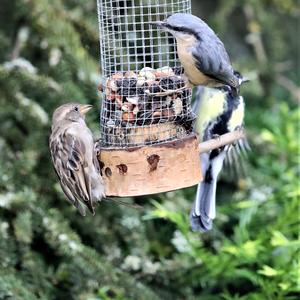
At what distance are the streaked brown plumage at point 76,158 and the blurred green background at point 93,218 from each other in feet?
1.39

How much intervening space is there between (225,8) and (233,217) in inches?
52.6

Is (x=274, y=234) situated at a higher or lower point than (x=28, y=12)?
lower

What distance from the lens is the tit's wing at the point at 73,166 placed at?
348 centimetres

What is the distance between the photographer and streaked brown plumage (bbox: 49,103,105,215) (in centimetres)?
347

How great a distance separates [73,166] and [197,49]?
0.73m

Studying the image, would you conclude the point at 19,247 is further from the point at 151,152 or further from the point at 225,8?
the point at 225,8

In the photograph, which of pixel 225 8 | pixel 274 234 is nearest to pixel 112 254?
pixel 274 234

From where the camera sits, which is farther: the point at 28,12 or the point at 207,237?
the point at 207,237

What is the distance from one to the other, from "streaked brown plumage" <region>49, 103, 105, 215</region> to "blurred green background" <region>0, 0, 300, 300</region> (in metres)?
0.43

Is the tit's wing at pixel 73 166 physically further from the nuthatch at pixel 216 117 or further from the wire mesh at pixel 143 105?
the nuthatch at pixel 216 117

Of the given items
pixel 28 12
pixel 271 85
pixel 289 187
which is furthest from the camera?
pixel 271 85

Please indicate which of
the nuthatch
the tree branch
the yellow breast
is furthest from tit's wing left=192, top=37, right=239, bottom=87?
the yellow breast

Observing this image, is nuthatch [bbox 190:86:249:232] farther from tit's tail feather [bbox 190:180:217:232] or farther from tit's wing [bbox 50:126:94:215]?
tit's wing [bbox 50:126:94:215]

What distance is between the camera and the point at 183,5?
394 centimetres
